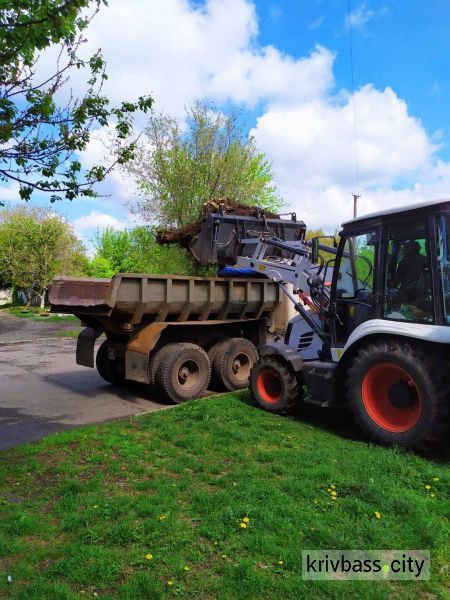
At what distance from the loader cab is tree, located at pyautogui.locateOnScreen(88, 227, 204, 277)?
200 inches

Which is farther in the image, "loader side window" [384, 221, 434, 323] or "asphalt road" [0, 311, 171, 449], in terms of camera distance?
"asphalt road" [0, 311, 171, 449]

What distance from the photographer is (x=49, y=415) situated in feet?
24.6

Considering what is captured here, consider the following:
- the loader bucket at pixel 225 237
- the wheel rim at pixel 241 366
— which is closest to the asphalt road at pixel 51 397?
the wheel rim at pixel 241 366

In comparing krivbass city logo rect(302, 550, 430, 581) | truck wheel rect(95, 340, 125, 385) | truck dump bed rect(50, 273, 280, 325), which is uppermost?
truck dump bed rect(50, 273, 280, 325)

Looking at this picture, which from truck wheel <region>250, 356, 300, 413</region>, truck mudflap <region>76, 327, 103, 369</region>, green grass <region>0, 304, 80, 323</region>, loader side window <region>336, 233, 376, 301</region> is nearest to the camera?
loader side window <region>336, 233, 376, 301</region>

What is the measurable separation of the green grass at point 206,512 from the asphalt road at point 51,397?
1172 mm

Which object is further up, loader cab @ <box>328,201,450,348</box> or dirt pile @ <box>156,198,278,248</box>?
dirt pile @ <box>156,198,278,248</box>

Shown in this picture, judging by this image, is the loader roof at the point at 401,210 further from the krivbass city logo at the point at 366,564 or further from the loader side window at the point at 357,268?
the krivbass city logo at the point at 366,564

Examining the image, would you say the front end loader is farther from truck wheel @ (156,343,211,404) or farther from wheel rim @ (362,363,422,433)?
truck wheel @ (156,343,211,404)

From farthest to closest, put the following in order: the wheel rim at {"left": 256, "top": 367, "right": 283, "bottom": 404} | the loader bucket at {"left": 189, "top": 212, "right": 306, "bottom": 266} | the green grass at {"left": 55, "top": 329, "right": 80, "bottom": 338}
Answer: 1. the green grass at {"left": 55, "top": 329, "right": 80, "bottom": 338}
2. the loader bucket at {"left": 189, "top": 212, "right": 306, "bottom": 266}
3. the wheel rim at {"left": 256, "top": 367, "right": 283, "bottom": 404}

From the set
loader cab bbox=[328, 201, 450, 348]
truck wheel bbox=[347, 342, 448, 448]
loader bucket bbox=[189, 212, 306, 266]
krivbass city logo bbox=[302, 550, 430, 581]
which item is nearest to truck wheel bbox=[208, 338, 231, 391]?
loader bucket bbox=[189, 212, 306, 266]

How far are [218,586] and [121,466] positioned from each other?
223 cm

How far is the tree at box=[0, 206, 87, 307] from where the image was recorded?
32094 mm

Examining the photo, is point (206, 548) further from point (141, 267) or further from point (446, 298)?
point (141, 267)
